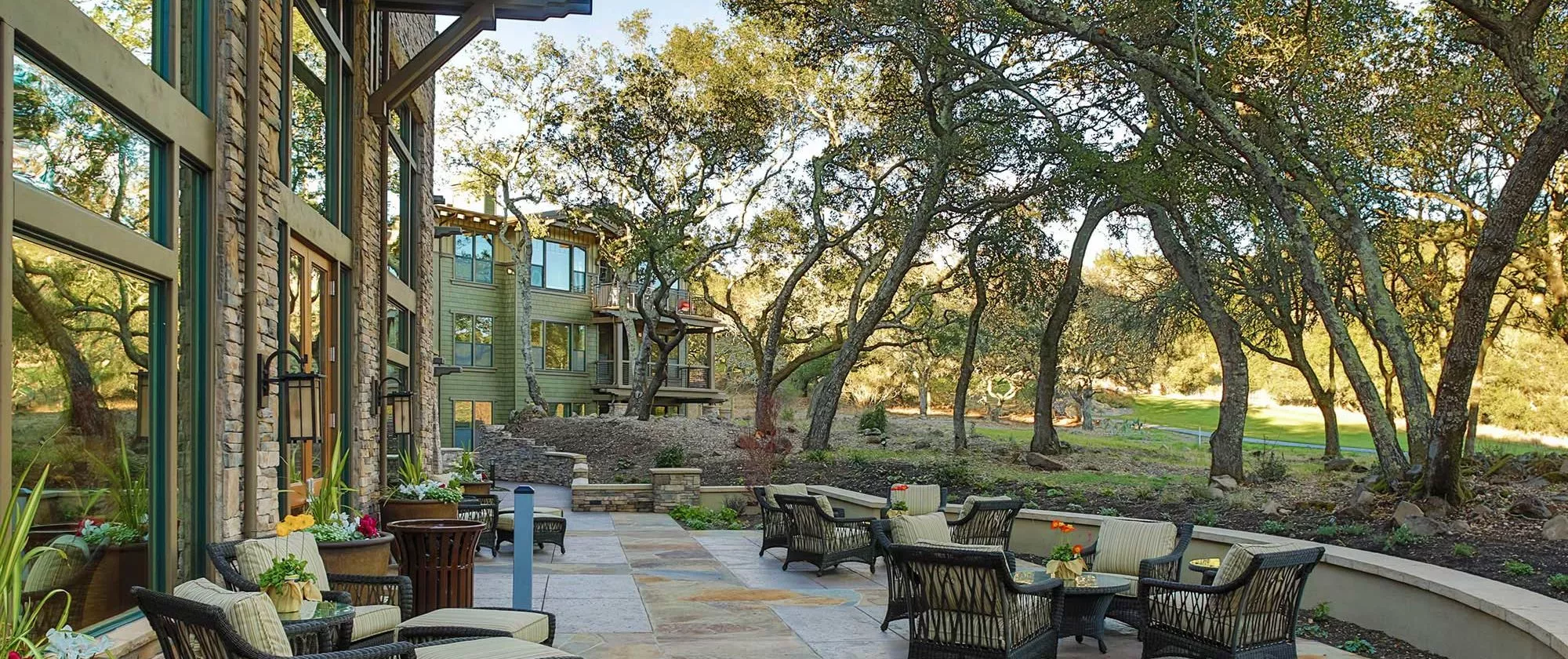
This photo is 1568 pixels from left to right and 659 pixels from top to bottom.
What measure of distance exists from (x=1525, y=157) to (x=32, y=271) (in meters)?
10.4

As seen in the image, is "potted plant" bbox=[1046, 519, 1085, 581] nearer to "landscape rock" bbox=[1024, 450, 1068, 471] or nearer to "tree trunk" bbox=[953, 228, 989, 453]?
"landscape rock" bbox=[1024, 450, 1068, 471]

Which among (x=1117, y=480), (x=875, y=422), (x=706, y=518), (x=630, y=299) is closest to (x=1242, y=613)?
(x=706, y=518)

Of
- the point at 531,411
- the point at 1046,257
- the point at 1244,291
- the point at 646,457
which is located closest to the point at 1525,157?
the point at 1244,291

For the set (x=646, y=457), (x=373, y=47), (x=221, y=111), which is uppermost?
(x=373, y=47)

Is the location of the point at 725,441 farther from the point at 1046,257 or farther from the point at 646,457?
the point at 1046,257

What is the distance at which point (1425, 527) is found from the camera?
9.24 metres

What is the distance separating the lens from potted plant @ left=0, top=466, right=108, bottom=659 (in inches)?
145

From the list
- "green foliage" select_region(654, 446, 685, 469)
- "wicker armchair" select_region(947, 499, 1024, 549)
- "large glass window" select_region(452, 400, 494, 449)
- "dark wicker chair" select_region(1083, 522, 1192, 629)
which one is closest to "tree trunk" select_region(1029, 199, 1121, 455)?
"green foliage" select_region(654, 446, 685, 469)

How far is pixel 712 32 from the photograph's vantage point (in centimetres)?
2438

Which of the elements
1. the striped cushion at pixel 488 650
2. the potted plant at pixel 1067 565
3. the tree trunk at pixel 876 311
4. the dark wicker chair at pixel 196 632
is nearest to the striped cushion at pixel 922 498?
the potted plant at pixel 1067 565

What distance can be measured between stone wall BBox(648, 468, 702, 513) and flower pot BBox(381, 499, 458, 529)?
6.33 meters

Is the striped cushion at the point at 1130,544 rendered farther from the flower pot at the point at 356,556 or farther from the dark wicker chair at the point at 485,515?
the dark wicker chair at the point at 485,515

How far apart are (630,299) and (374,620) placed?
2652cm

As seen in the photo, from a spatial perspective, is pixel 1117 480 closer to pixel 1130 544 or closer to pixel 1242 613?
pixel 1130 544
